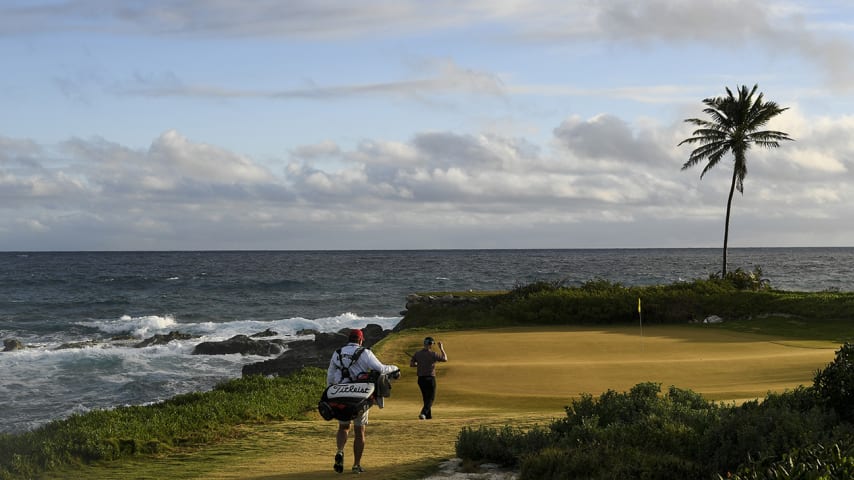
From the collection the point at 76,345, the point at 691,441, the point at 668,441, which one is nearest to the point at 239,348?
the point at 76,345

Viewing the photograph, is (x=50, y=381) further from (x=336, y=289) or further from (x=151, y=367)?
(x=336, y=289)

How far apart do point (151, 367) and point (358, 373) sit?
26.0 m

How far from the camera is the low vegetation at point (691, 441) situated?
794 centimetres

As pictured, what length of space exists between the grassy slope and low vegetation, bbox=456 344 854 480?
5.33 feet

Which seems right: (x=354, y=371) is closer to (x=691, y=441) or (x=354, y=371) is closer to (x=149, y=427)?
(x=691, y=441)

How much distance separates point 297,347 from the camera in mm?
36438

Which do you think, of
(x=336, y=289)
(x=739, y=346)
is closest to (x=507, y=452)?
(x=739, y=346)

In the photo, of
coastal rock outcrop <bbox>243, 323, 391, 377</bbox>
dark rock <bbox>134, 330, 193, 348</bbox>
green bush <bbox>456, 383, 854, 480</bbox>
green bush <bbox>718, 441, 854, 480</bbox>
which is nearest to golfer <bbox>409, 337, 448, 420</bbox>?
green bush <bbox>456, 383, 854, 480</bbox>

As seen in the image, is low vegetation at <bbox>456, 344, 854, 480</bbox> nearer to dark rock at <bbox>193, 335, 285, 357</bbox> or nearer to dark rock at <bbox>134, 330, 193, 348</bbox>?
dark rock at <bbox>193, 335, 285, 357</bbox>

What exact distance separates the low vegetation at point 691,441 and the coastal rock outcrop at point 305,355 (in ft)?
54.6

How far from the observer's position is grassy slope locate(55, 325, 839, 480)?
11.9 m

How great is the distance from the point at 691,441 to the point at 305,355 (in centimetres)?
2534

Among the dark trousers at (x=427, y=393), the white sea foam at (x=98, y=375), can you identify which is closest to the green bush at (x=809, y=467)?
the dark trousers at (x=427, y=393)

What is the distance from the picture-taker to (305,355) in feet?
109
